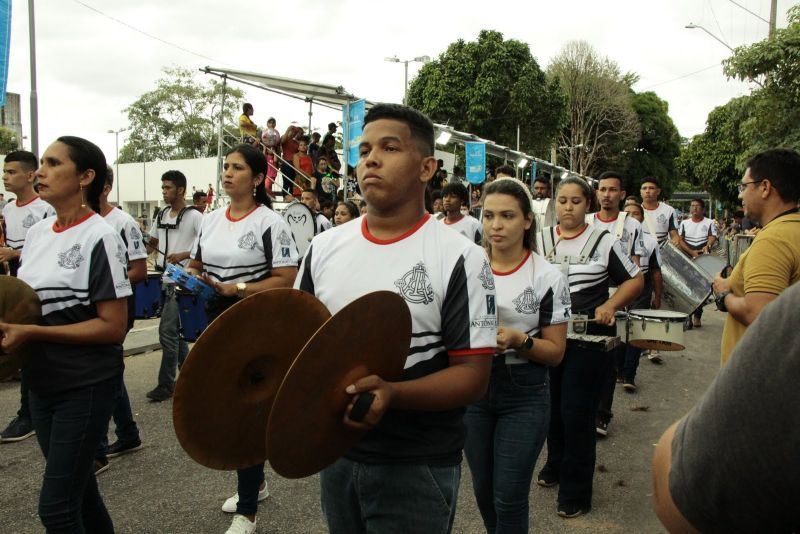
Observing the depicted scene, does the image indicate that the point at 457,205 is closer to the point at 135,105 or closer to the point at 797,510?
the point at 797,510

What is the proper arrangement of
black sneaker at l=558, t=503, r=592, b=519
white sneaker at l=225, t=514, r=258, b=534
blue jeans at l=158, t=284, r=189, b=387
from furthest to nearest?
blue jeans at l=158, t=284, r=189, b=387
black sneaker at l=558, t=503, r=592, b=519
white sneaker at l=225, t=514, r=258, b=534

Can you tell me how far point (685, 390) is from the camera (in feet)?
24.0

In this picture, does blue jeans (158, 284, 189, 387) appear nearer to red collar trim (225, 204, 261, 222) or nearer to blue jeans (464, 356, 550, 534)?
red collar trim (225, 204, 261, 222)

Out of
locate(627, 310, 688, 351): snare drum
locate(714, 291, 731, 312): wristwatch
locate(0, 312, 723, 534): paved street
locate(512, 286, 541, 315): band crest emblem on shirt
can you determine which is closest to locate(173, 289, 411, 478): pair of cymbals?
locate(512, 286, 541, 315): band crest emblem on shirt

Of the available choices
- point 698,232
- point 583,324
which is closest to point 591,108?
point 698,232

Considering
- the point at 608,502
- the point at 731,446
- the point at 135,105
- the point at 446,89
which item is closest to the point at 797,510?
the point at 731,446

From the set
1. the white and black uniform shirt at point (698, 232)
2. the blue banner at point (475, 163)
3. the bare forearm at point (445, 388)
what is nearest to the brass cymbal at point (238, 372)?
the bare forearm at point (445, 388)

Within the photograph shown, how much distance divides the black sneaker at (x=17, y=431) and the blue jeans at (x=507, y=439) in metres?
4.23

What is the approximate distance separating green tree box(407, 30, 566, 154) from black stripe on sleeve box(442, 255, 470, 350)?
32907 millimetres

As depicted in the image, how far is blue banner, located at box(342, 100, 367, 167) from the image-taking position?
422 inches

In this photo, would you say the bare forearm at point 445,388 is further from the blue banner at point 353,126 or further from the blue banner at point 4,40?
the blue banner at point 353,126

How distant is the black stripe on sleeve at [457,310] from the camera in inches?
75.7

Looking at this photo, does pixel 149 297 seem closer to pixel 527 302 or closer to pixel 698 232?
pixel 527 302

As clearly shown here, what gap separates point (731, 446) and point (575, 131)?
49540 mm
